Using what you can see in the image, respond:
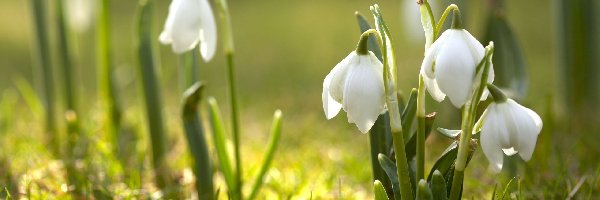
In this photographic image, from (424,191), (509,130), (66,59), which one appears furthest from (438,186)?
(66,59)

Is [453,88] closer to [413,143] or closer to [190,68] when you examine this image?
[413,143]

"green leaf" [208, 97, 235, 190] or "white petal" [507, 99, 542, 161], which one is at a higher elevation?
"white petal" [507, 99, 542, 161]

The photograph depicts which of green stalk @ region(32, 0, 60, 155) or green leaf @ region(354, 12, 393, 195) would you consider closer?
green leaf @ region(354, 12, 393, 195)

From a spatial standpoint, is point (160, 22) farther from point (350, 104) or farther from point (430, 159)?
point (350, 104)

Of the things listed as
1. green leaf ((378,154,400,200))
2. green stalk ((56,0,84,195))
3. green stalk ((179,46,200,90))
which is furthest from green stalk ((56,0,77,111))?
green leaf ((378,154,400,200))

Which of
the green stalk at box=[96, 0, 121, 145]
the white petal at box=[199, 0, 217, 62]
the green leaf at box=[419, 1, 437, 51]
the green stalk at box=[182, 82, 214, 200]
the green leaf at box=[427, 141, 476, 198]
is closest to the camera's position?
the green leaf at box=[419, 1, 437, 51]

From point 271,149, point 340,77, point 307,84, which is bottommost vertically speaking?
point 307,84

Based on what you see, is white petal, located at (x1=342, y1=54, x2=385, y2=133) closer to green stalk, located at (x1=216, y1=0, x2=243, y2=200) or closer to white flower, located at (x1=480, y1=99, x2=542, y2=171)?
white flower, located at (x1=480, y1=99, x2=542, y2=171)
